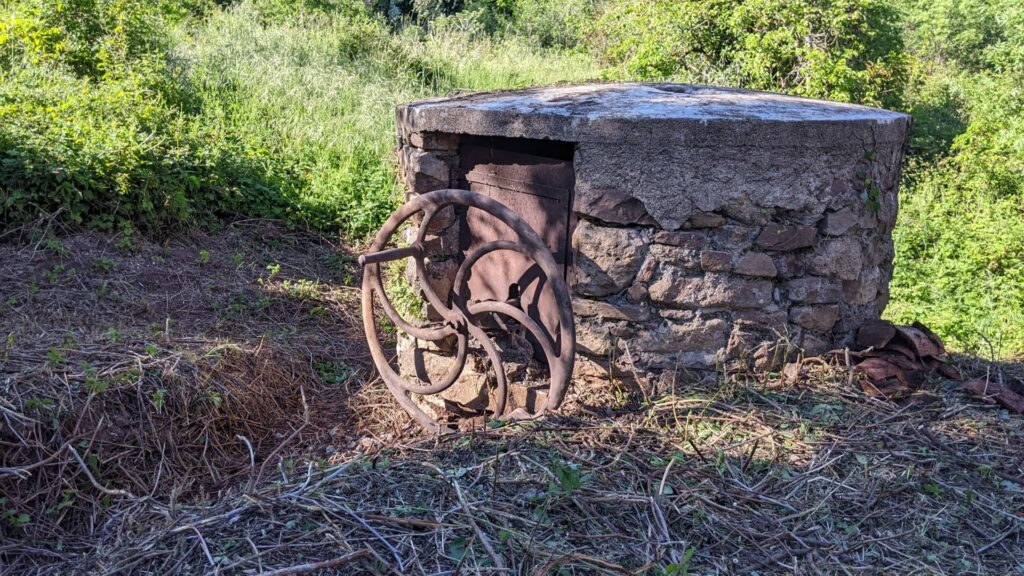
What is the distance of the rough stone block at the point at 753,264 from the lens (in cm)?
320

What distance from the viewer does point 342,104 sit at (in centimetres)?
830

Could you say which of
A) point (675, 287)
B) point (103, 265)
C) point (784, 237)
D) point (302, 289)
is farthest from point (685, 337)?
point (103, 265)

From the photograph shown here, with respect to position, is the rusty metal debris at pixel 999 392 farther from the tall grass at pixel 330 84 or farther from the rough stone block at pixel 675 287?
the tall grass at pixel 330 84

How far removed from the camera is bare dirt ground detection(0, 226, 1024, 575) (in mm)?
2277

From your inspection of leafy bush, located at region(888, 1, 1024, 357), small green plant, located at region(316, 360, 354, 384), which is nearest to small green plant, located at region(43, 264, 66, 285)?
small green plant, located at region(316, 360, 354, 384)

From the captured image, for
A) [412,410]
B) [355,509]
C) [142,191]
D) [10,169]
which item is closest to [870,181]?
[412,410]

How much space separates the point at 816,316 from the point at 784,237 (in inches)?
15.5

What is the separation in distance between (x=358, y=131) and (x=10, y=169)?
3.15 meters

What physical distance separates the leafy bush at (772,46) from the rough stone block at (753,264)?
572 cm

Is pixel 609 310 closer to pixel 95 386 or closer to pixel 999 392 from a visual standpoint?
pixel 999 392

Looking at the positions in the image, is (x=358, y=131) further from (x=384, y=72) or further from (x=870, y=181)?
(x=870, y=181)

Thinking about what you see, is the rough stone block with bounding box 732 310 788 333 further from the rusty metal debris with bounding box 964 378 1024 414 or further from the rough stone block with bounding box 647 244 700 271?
the rusty metal debris with bounding box 964 378 1024 414

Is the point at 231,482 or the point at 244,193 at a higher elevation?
the point at 244,193

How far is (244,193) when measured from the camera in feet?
21.5
